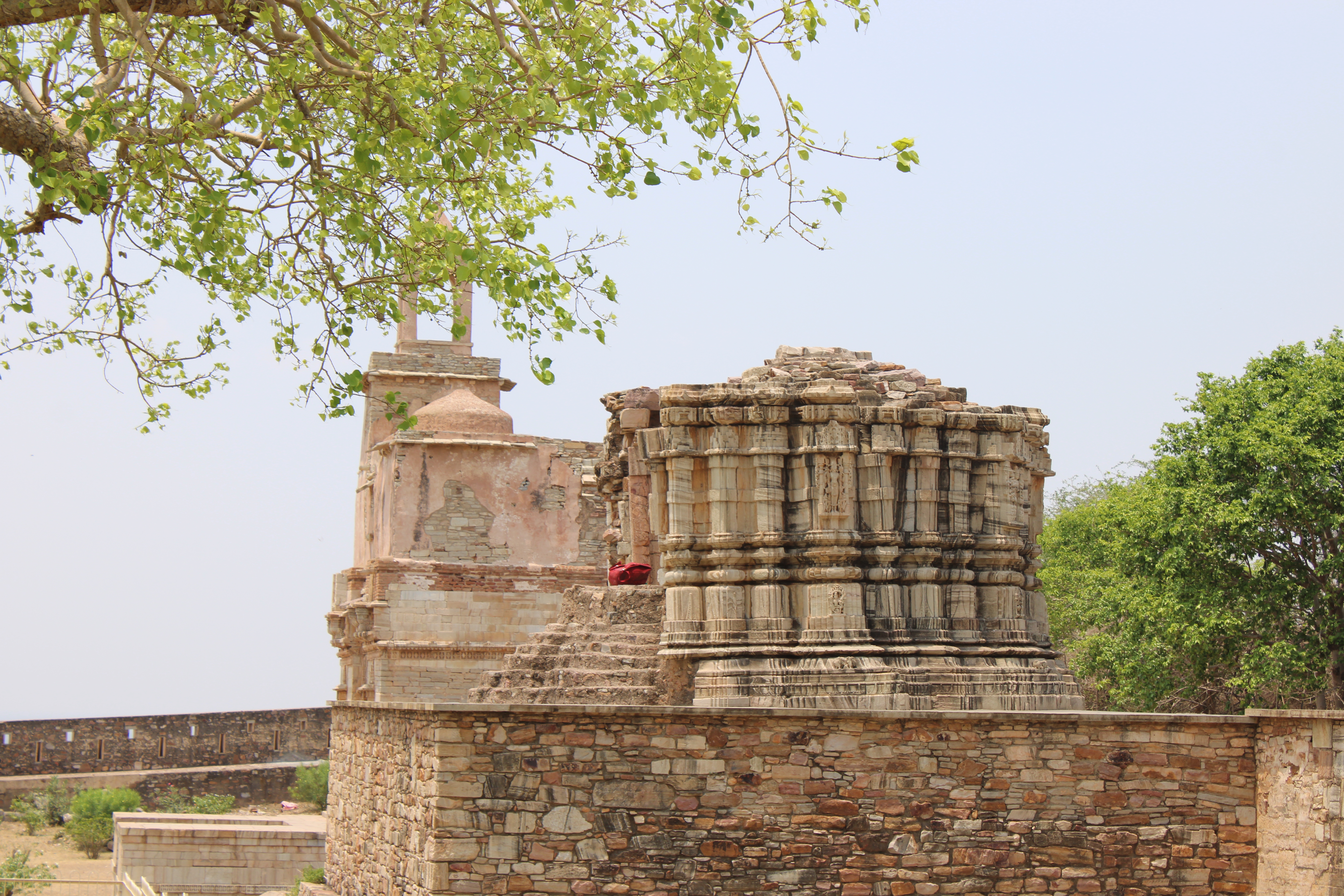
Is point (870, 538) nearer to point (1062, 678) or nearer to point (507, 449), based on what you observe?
point (1062, 678)

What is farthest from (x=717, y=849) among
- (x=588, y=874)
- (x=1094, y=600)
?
(x=1094, y=600)

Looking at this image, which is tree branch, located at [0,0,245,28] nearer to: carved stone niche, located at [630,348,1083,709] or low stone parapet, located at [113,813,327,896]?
carved stone niche, located at [630,348,1083,709]

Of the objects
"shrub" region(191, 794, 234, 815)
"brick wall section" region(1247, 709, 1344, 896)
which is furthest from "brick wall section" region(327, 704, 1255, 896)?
"shrub" region(191, 794, 234, 815)

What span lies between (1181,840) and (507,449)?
49.2 ft

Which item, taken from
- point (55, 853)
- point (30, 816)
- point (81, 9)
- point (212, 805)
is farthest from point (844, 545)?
point (30, 816)

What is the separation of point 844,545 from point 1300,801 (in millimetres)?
3793

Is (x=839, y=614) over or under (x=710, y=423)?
under

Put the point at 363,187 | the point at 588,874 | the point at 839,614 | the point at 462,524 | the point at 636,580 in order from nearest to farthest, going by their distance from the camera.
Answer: the point at 363,187
the point at 588,874
the point at 839,614
the point at 636,580
the point at 462,524

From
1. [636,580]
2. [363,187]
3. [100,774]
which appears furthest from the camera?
[100,774]

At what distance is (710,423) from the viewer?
11.8 metres

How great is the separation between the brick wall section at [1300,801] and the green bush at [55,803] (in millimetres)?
22704

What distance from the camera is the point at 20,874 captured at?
1845cm

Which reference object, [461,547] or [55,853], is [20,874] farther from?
[461,547]

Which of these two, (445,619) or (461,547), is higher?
(461,547)
